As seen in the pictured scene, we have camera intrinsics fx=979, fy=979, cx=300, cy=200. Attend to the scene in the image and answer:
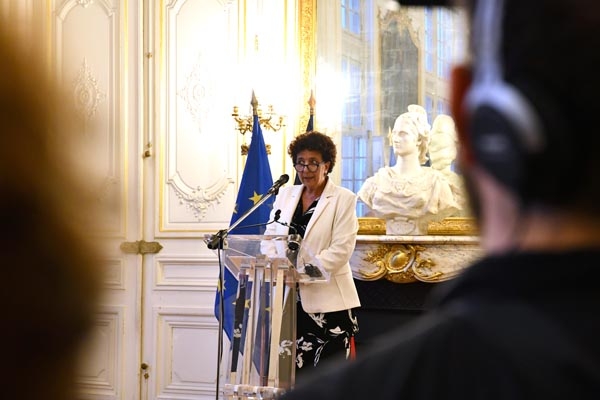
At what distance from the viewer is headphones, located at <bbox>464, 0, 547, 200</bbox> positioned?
2.07 feet

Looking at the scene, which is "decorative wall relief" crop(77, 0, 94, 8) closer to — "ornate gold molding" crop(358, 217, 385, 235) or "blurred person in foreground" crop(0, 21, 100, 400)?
"ornate gold molding" crop(358, 217, 385, 235)

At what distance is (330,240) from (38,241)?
442 centimetres

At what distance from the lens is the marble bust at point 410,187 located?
586cm

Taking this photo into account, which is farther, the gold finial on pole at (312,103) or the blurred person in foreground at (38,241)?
the gold finial on pole at (312,103)

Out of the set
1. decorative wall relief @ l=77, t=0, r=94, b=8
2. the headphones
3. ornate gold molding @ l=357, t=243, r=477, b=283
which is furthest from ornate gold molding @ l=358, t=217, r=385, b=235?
the headphones

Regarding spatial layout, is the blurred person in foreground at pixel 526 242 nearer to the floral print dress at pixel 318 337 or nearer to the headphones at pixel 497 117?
the headphones at pixel 497 117

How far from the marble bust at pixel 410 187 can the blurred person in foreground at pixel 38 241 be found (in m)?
5.36

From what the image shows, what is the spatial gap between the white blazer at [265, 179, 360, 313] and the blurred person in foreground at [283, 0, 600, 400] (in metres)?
4.05

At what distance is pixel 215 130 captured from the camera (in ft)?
21.5

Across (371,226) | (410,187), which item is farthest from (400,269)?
(410,187)

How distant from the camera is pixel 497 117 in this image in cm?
65

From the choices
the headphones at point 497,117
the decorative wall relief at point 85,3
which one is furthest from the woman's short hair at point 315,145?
the headphones at point 497,117

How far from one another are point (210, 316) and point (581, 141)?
6.00 metres

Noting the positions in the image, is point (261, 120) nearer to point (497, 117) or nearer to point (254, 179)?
point (254, 179)
